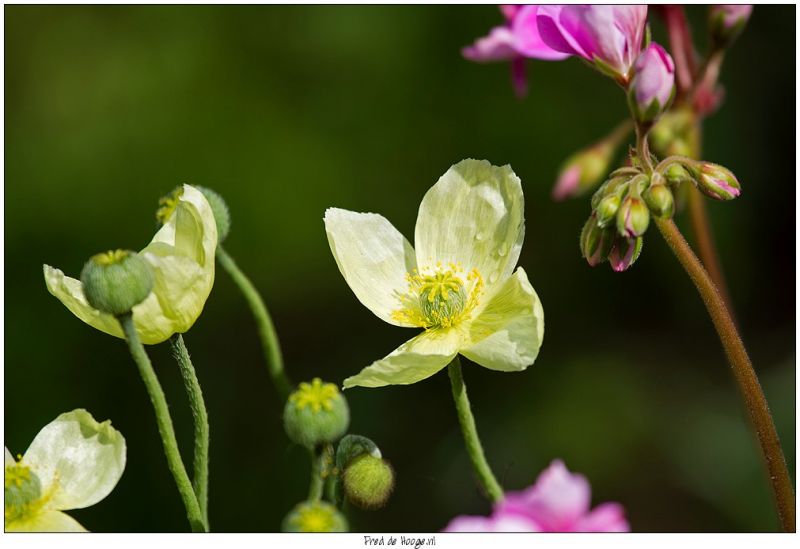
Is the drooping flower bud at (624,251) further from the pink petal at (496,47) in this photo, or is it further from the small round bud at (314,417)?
the pink petal at (496,47)

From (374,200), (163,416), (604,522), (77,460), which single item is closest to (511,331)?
(604,522)

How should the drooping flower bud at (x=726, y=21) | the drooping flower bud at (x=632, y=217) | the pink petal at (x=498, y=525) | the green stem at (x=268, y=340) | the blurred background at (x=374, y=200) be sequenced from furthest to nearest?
the blurred background at (x=374, y=200)
the drooping flower bud at (x=726, y=21)
the green stem at (x=268, y=340)
the drooping flower bud at (x=632, y=217)
the pink petal at (x=498, y=525)

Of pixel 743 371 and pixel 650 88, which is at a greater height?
pixel 650 88

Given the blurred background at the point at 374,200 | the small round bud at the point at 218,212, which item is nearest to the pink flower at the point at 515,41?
the small round bud at the point at 218,212

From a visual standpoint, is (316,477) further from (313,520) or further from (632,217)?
(632,217)

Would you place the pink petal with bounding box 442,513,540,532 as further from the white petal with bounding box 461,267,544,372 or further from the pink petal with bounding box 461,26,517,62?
the pink petal with bounding box 461,26,517,62

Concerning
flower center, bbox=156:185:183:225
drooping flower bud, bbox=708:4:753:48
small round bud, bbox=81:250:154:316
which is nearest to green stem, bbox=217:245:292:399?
flower center, bbox=156:185:183:225
